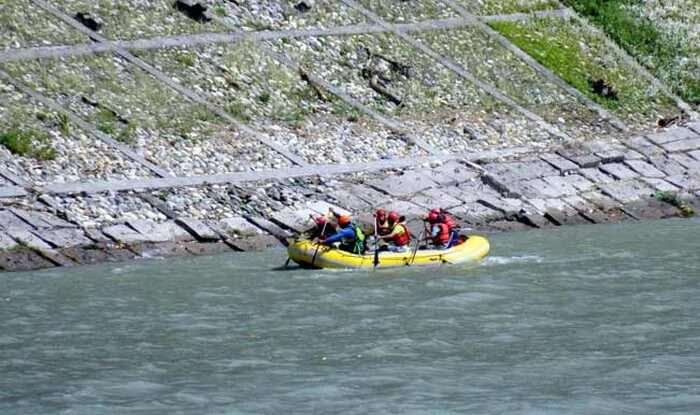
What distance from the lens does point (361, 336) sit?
23.2 m

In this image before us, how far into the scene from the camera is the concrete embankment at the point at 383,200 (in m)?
32.4

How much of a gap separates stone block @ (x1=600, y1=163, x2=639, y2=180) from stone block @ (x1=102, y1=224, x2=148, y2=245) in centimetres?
1295

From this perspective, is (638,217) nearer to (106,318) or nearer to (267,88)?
(267,88)

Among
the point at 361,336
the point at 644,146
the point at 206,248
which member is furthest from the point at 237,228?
the point at 644,146

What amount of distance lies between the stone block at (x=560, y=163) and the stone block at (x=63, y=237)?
1302 cm

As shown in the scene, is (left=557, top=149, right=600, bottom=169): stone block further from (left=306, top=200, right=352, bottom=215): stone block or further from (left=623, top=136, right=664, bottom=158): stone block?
(left=306, top=200, right=352, bottom=215): stone block

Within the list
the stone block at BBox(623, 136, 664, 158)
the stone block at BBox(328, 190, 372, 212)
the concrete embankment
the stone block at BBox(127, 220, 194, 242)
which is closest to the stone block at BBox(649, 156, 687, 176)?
the concrete embankment

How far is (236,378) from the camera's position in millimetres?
20641

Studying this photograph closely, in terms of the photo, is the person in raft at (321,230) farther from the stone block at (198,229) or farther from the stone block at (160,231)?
the stone block at (160,231)

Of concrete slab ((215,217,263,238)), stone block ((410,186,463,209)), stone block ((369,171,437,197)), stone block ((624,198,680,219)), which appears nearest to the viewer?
concrete slab ((215,217,263,238))

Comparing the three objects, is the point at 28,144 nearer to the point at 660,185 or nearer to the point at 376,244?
the point at 376,244

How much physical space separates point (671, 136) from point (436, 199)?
362 inches

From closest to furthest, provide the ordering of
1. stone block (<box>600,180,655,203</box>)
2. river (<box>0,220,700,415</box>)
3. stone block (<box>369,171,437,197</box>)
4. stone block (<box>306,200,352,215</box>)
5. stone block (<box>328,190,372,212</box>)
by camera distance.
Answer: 1. river (<box>0,220,700,415</box>)
2. stone block (<box>306,200,352,215</box>)
3. stone block (<box>328,190,372,212</box>)
4. stone block (<box>369,171,437,197</box>)
5. stone block (<box>600,180,655,203</box>)

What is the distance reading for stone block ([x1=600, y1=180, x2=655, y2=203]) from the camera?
38594mm
